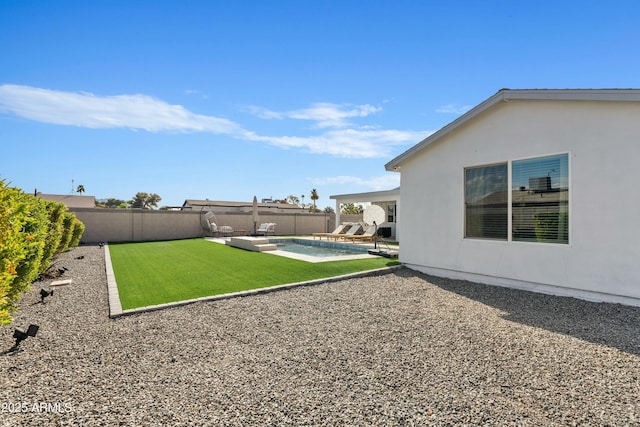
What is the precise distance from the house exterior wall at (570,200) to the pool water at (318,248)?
696 cm

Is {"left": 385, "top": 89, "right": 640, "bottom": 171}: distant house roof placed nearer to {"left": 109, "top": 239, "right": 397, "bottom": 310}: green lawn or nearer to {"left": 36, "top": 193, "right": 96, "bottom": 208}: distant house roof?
{"left": 109, "top": 239, "right": 397, "bottom": 310}: green lawn

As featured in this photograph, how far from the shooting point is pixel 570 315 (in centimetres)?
585

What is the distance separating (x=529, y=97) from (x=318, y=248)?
14153 mm

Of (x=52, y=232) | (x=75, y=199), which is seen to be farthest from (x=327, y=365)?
(x=75, y=199)

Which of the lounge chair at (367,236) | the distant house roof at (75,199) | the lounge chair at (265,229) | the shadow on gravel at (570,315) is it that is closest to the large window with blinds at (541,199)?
the shadow on gravel at (570,315)

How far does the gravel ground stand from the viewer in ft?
9.52

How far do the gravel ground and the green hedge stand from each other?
69cm

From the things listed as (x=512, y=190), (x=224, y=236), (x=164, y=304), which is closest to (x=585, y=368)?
(x=512, y=190)

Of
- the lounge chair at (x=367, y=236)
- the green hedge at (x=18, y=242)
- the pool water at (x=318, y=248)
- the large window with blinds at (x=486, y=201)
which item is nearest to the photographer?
the green hedge at (x=18, y=242)

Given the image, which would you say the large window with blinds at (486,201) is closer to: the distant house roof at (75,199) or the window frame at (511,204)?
the window frame at (511,204)

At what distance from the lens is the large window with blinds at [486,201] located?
7961 mm

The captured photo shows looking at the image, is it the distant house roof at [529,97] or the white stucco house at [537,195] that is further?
the white stucco house at [537,195]

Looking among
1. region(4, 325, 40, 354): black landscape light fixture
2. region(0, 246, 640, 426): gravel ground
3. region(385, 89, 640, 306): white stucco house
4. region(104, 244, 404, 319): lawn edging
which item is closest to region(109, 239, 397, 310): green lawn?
region(104, 244, 404, 319): lawn edging

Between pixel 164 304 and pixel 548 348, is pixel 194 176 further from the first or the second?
pixel 548 348
